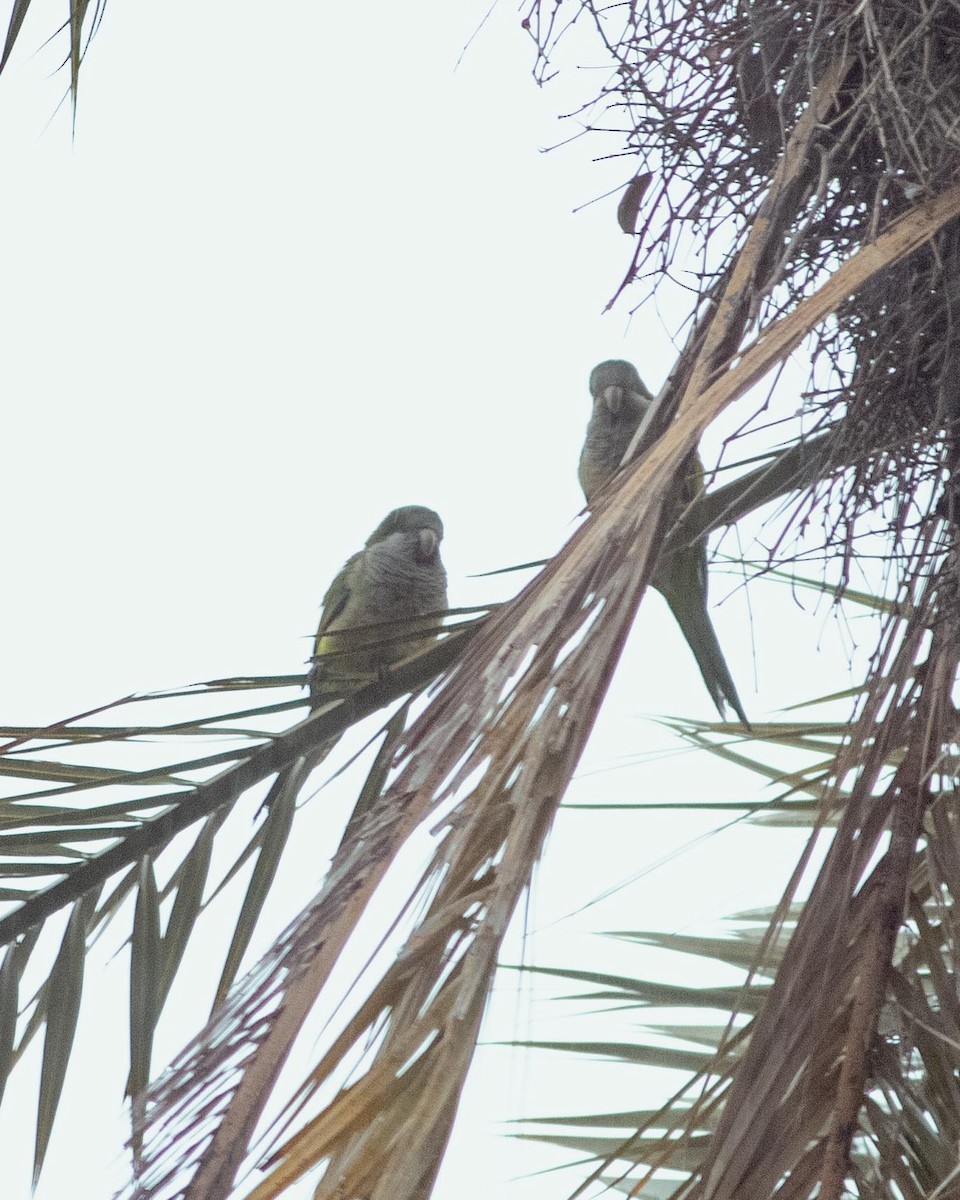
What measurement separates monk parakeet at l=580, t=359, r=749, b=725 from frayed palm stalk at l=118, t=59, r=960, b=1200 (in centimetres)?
79

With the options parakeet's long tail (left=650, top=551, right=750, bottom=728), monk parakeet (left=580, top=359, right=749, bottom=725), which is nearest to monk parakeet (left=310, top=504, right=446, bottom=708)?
monk parakeet (left=580, top=359, right=749, bottom=725)

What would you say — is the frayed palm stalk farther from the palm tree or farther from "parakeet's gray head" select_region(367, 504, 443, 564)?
"parakeet's gray head" select_region(367, 504, 443, 564)

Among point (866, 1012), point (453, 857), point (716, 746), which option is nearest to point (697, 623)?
point (716, 746)

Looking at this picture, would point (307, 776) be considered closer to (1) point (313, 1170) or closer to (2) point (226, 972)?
(2) point (226, 972)

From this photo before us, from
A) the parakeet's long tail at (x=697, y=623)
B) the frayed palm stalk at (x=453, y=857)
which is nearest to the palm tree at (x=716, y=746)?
the frayed palm stalk at (x=453, y=857)

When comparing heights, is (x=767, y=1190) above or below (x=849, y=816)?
below

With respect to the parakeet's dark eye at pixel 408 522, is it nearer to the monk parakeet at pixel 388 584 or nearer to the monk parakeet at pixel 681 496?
the monk parakeet at pixel 388 584

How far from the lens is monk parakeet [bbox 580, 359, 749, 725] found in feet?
11.1

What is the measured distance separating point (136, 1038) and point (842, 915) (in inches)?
47.4

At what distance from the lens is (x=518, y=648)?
134 centimetres

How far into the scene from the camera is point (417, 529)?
4613 millimetres

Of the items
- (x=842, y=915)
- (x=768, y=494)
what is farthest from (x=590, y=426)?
(x=842, y=915)

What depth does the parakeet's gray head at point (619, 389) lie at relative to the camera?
439cm

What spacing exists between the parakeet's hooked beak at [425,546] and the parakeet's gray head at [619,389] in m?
0.71
